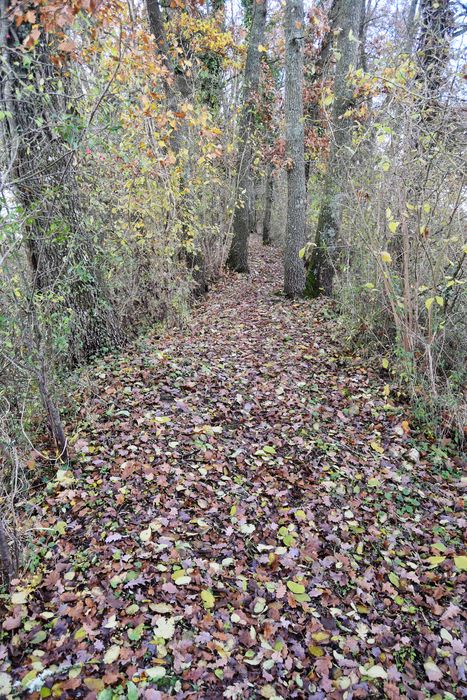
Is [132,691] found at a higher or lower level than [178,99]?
lower

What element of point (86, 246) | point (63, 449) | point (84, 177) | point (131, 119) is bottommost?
point (63, 449)

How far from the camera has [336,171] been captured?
6.66 meters

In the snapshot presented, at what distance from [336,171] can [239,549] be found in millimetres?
5856

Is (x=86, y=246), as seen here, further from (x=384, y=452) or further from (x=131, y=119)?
(x=384, y=452)

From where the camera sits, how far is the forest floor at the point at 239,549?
2.14 m

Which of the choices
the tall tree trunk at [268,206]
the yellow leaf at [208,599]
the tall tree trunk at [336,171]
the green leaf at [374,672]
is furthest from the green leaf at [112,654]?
the tall tree trunk at [268,206]

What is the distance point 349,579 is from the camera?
2.73 metres

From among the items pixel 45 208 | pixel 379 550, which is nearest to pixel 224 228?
pixel 45 208

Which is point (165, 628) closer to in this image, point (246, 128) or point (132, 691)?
point (132, 691)

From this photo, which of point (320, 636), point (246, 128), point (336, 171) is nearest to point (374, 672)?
point (320, 636)

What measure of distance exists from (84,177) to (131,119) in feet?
3.09

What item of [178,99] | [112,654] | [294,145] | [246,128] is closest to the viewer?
[112,654]

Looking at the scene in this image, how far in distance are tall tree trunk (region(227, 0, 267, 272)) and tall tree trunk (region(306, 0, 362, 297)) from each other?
7.67 feet

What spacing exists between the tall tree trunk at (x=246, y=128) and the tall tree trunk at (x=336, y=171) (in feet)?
7.67
